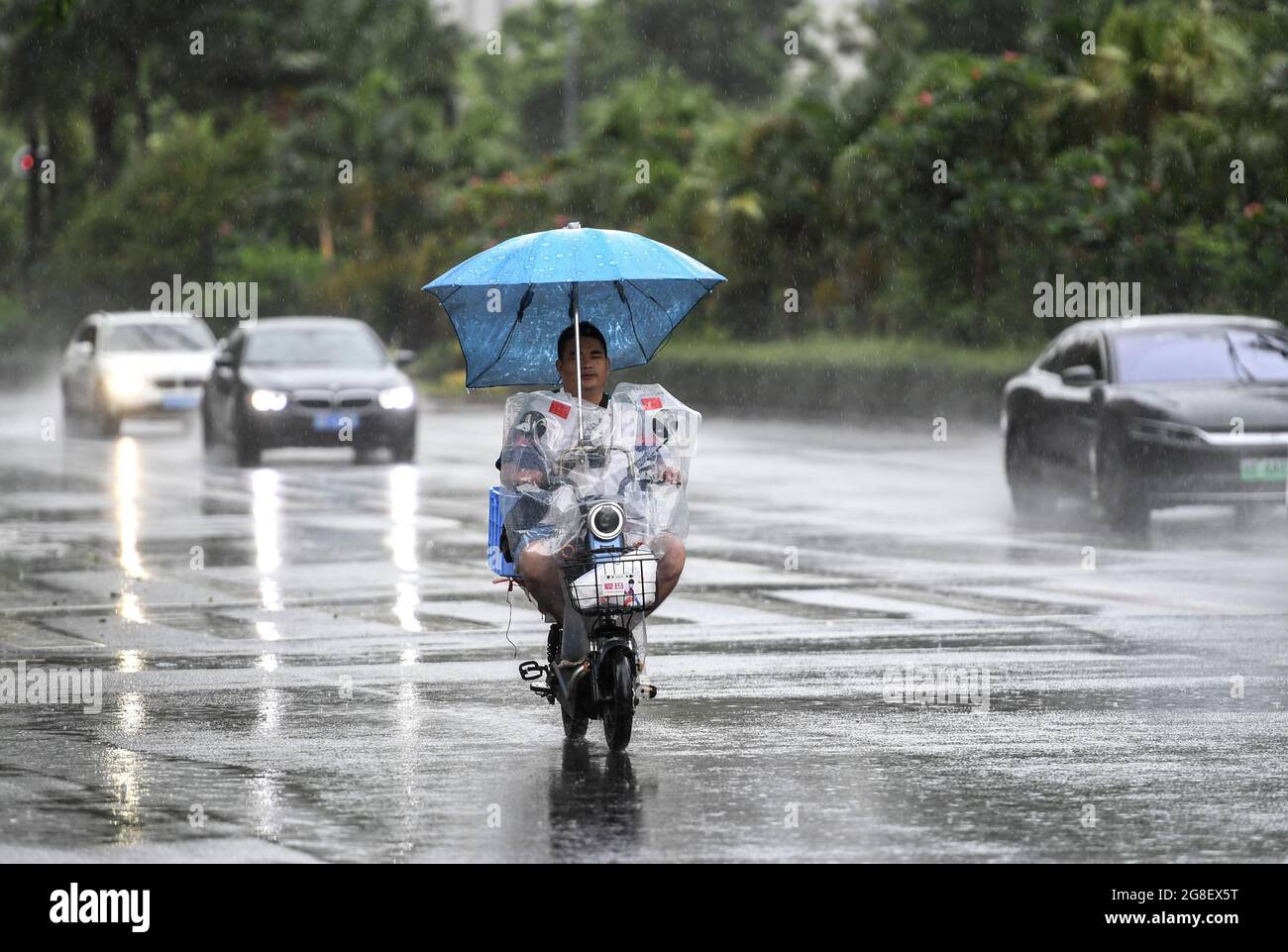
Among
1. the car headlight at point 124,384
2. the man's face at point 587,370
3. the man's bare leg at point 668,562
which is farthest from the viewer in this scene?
the car headlight at point 124,384

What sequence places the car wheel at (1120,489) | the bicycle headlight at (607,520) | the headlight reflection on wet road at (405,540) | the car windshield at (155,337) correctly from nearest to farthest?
the bicycle headlight at (607,520) < the headlight reflection on wet road at (405,540) < the car wheel at (1120,489) < the car windshield at (155,337)

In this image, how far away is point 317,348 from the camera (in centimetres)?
2828

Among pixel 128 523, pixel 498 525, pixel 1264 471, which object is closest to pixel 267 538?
pixel 128 523

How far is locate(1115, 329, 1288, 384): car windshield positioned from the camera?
63.0 ft

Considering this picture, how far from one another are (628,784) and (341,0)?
6036 cm

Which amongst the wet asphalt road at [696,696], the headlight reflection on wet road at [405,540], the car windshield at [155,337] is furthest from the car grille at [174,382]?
the wet asphalt road at [696,696]

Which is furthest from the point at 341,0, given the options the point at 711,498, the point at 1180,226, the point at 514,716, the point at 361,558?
the point at 514,716

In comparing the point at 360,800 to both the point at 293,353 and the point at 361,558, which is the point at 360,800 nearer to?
the point at 361,558

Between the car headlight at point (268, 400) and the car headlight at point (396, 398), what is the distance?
1033 mm

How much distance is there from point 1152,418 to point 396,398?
10109 mm

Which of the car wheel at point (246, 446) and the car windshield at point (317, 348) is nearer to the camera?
the car wheel at point (246, 446)

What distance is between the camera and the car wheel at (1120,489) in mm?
18594

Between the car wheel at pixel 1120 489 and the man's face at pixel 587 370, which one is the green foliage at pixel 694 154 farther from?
the man's face at pixel 587 370

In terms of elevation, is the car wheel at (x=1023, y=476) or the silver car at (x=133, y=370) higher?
the silver car at (x=133, y=370)
